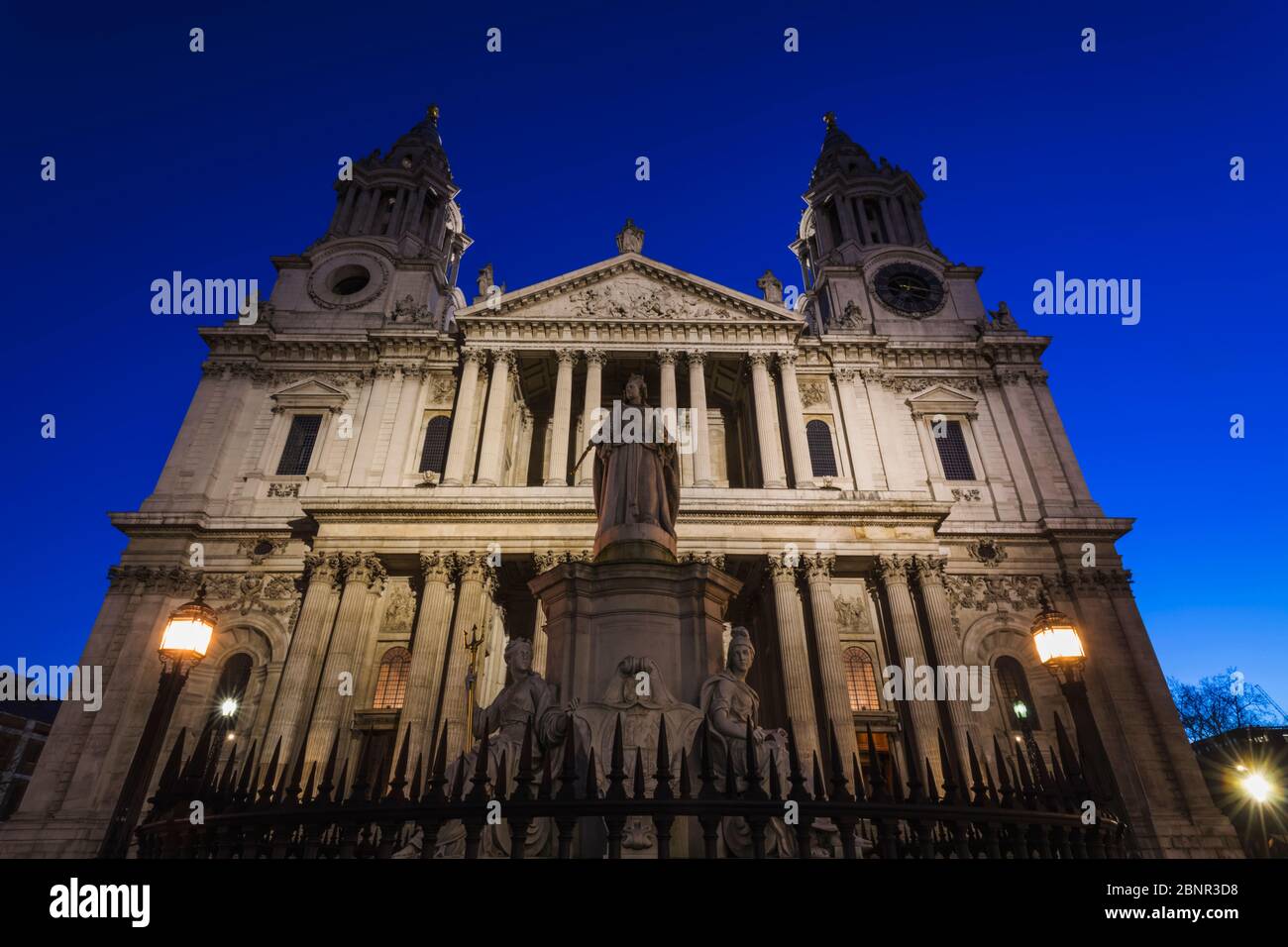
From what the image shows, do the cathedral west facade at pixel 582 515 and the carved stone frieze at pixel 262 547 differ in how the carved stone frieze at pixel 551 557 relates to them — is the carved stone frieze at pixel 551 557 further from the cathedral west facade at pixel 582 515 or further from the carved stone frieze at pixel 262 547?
the carved stone frieze at pixel 262 547

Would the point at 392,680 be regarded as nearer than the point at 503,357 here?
Yes

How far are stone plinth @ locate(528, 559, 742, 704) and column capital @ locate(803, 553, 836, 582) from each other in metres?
14.6

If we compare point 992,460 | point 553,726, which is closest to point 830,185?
point 992,460

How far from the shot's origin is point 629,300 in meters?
30.5

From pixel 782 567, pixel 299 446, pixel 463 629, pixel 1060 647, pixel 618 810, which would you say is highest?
pixel 299 446

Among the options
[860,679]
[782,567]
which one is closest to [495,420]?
[782,567]

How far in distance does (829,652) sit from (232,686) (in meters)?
20.3

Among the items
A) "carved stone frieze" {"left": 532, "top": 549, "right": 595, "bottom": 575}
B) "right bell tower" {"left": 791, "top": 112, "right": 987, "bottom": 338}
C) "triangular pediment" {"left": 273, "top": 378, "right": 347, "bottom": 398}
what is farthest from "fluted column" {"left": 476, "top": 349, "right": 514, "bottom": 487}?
"right bell tower" {"left": 791, "top": 112, "right": 987, "bottom": 338}

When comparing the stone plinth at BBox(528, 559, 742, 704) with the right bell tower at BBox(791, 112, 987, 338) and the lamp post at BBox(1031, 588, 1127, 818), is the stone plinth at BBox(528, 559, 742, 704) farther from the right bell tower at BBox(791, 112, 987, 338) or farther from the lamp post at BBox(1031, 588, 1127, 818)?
the right bell tower at BBox(791, 112, 987, 338)

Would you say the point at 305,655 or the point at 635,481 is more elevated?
the point at 305,655

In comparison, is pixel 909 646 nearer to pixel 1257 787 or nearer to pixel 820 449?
pixel 820 449

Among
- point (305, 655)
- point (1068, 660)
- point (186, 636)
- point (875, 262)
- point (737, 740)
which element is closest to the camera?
point (737, 740)

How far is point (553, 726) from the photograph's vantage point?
259 inches
